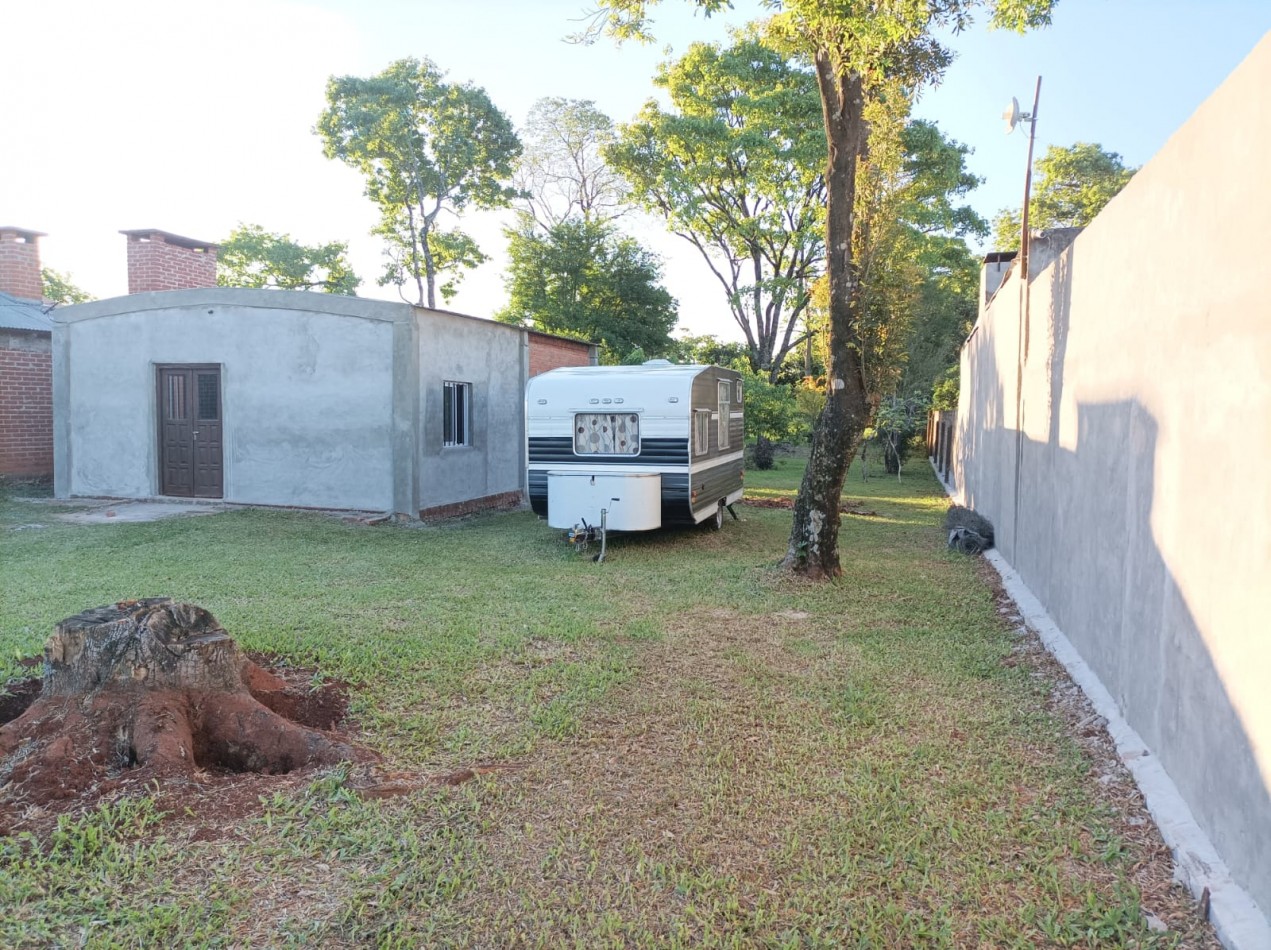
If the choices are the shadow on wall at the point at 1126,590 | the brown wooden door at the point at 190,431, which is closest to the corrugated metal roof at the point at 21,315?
the brown wooden door at the point at 190,431

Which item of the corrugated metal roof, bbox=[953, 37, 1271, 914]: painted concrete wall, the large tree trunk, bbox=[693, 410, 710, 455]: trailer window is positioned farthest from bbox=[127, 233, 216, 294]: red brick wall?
bbox=[953, 37, 1271, 914]: painted concrete wall

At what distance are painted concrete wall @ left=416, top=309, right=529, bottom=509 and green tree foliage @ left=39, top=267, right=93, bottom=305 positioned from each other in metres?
34.1

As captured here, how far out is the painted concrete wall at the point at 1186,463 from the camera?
114 inches

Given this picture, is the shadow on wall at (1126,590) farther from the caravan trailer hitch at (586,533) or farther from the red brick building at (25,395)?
the red brick building at (25,395)

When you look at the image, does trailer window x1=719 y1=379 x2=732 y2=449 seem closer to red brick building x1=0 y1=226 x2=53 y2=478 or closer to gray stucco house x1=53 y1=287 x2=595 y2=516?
gray stucco house x1=53 y1=287 x2=595 y2=516

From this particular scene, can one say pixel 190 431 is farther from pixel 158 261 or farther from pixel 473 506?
pixel 473 506

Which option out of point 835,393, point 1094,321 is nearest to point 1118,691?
point 1094,321

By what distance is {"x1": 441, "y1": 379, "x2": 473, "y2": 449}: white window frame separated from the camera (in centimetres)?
1359

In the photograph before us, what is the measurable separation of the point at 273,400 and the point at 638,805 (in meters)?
11.0

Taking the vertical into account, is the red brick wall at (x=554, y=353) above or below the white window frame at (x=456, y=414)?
above

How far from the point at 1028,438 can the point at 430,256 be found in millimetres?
27489

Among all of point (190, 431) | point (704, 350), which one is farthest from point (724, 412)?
point (704, 350)

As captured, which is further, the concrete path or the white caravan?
the concrete path

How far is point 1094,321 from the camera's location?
551 centimetres
